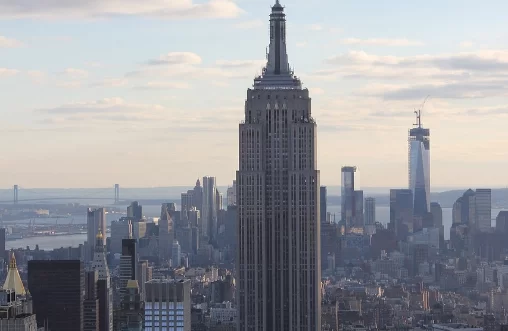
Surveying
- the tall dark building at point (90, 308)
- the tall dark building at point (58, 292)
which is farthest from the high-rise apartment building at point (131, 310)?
the tall dark building at point (58, 292)

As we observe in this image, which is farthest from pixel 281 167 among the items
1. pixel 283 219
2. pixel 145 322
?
pixel 145 322

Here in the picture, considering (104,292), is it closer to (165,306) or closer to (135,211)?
(165,306)

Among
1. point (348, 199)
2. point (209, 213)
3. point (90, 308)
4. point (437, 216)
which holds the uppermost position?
point (348, 199)

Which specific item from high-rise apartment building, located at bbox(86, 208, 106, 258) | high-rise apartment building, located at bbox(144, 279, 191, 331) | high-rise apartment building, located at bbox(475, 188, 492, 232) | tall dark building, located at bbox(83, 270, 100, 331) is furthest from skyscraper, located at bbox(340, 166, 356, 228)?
high-rise apartment building, located at bbox(144, 279, 191, 331)

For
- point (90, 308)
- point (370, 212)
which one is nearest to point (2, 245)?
point (90, 308)

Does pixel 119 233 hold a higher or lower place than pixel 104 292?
higher

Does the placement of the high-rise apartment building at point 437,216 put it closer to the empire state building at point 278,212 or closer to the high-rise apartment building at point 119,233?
the high-rise apartment building at point 119,233

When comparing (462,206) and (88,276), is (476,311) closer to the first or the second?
(88,276)
